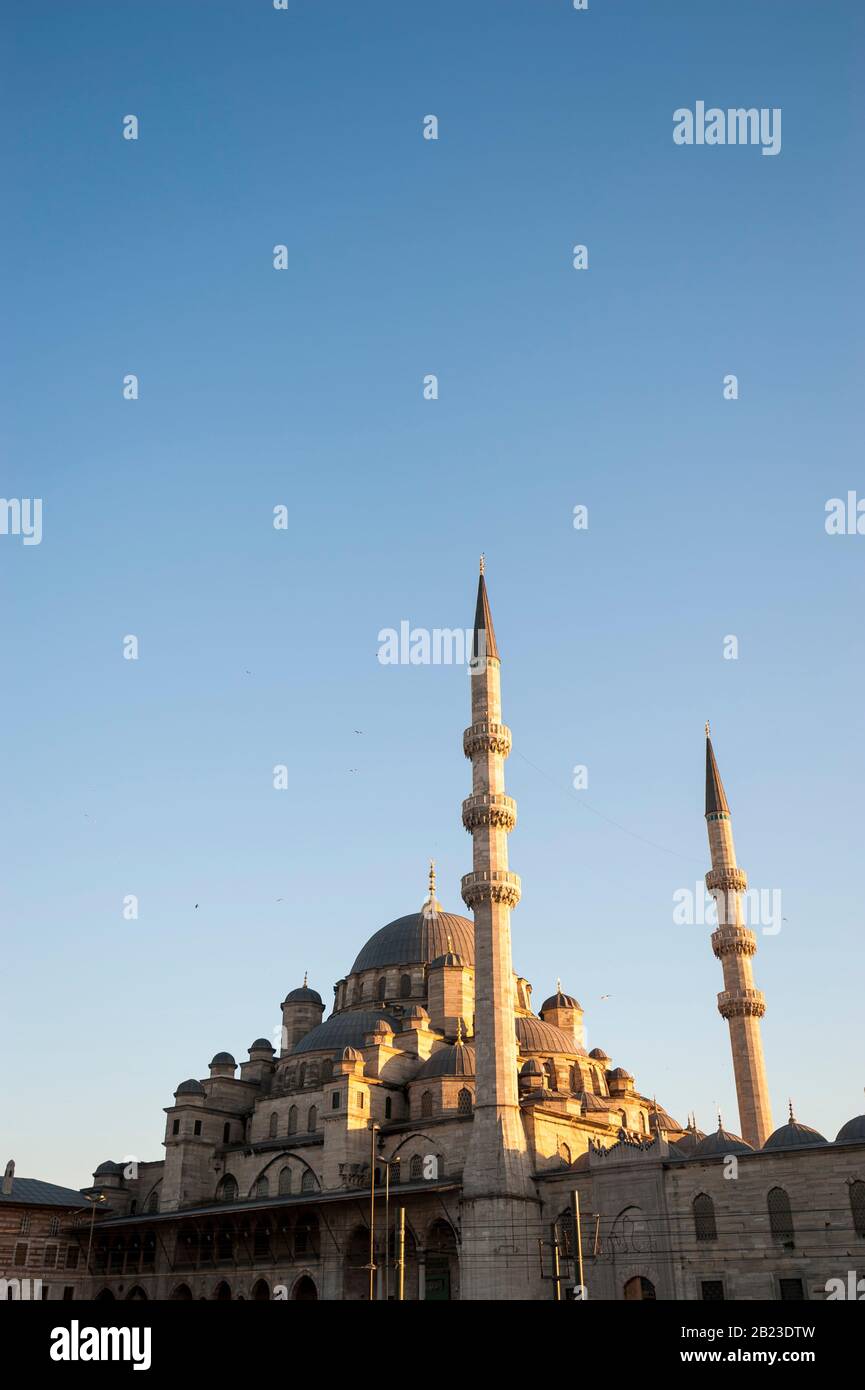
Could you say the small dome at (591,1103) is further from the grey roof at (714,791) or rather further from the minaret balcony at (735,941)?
the grey roof at (714,791)

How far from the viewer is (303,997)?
58.7 m

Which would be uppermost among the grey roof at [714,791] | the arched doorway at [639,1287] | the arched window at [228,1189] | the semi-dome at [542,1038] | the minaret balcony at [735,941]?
the grey roof at [714,791]

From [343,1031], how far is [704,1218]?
2031 cm

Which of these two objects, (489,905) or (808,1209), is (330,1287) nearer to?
(489,905)

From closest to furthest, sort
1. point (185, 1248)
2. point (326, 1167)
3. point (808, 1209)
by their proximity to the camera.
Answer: point (808, 1209)
point (326, 1167)
point (185, 1248)

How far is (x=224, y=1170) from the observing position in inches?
1945

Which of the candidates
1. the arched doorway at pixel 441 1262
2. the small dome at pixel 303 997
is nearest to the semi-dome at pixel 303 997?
the small dome at pixel 303 997

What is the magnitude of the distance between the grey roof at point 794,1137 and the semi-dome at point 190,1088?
27.5 metres

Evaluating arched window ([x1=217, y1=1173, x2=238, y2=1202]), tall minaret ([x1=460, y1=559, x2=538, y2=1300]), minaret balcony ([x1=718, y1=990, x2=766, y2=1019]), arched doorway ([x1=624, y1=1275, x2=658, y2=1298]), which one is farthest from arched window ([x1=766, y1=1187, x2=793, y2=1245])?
arched window ([x1=217, y1=1173, x2=238, y2=1202])

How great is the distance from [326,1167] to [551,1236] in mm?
10608

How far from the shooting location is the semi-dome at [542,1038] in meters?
48.8

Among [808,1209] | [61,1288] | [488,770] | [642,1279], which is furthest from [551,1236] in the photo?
[61,1288]

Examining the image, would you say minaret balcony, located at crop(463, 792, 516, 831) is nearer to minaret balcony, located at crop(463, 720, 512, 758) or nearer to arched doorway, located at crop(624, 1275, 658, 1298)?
minaret balcony, located at crop(463, 720, 512, 758)
